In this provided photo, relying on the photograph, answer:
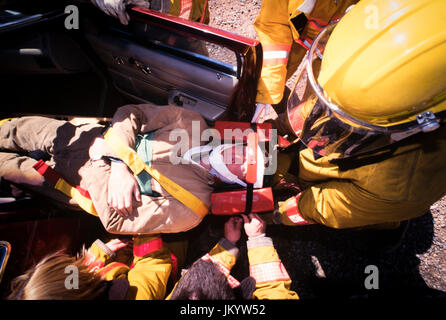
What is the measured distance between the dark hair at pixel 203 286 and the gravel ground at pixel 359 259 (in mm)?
806

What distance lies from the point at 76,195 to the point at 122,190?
0.49 m

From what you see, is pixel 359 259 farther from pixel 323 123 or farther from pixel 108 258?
pixel 108 258

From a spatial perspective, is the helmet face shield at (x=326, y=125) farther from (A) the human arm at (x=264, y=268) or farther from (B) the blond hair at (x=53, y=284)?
(B) the blond hair at (x=53, y=284)

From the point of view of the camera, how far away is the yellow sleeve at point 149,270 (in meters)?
1.41

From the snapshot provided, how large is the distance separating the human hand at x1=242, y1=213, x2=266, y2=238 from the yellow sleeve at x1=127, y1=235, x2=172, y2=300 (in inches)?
30.8

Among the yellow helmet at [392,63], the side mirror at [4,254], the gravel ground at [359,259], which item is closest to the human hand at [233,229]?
the gravel ground at [359,259]

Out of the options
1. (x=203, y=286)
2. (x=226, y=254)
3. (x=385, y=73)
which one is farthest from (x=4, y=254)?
(x=385, y=73)

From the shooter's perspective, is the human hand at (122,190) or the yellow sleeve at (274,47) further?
the yellow sleeve at (274,47)

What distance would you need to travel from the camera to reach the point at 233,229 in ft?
6.40

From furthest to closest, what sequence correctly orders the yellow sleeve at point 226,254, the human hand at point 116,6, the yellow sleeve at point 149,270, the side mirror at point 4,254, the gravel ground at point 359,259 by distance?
the gravel ground at point 359,259, the yellow sleeve at point 226,254, the human hand at point 116,6, the yellow sleeve at point 149,270, the side mirror at point 4,254


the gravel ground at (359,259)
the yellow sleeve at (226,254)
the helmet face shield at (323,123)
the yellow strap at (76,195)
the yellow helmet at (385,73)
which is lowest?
the gravel ground at (359,259)

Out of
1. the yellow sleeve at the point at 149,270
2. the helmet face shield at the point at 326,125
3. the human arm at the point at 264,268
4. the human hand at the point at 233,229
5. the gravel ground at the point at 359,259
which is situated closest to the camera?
the helmet face shield at the point at 326,125

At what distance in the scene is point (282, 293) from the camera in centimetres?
149

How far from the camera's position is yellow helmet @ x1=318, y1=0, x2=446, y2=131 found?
854 mm
